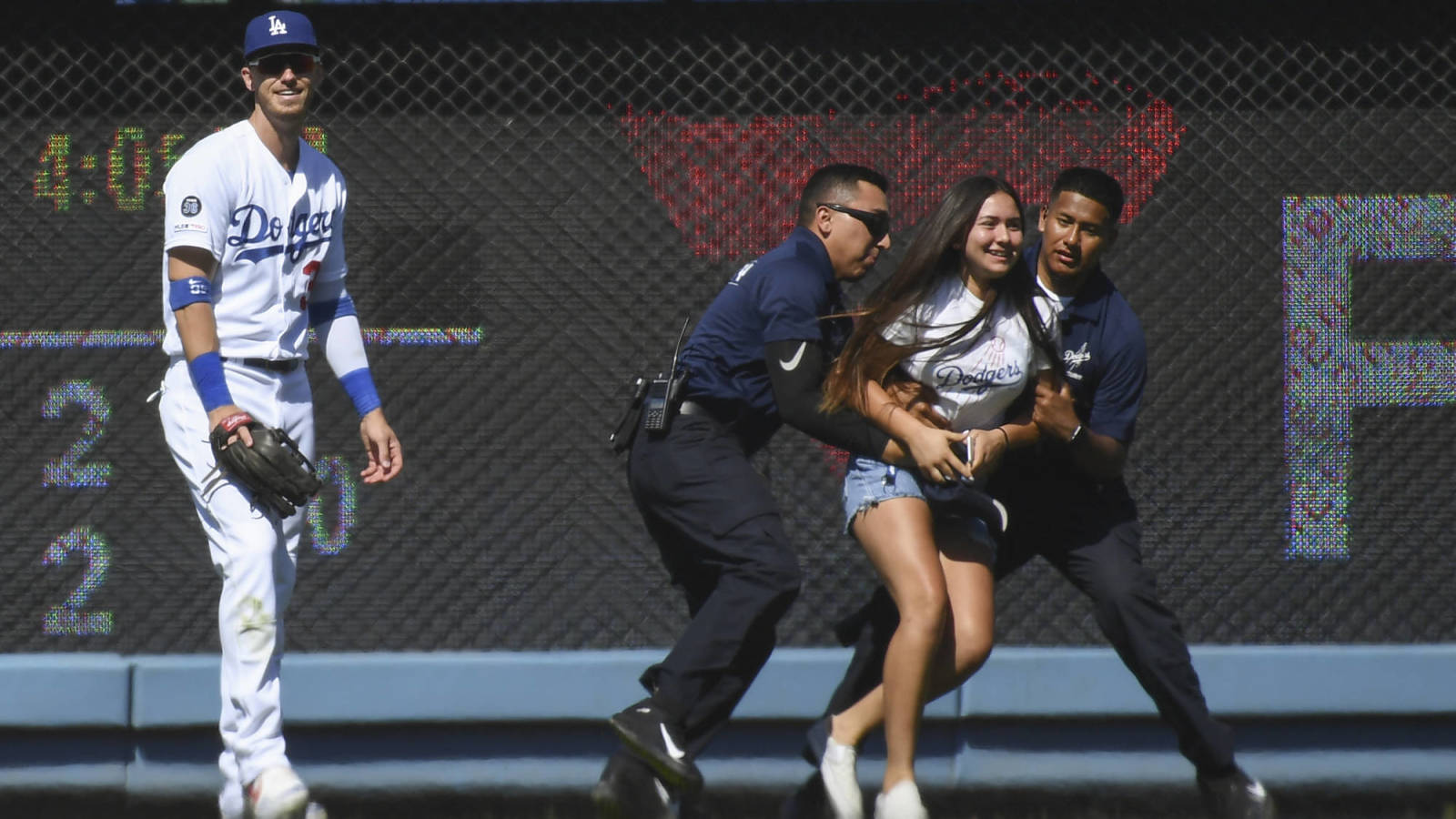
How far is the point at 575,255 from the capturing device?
5012 mm

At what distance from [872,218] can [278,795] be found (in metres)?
2.01

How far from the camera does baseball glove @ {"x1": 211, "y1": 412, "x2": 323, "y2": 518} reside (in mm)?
3676

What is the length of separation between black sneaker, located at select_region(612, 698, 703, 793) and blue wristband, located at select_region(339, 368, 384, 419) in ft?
3.23

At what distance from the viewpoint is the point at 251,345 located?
12.8 feet

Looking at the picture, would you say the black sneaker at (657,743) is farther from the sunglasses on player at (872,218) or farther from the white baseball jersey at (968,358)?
the sunglasses on player at (872,218)

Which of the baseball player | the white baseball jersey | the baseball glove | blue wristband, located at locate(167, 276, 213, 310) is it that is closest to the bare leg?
the white baseball jersey

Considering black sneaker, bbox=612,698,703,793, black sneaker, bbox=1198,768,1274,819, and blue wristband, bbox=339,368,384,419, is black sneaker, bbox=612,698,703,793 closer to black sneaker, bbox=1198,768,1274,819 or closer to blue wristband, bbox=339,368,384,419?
blue wristband, bbox=339,368,384,419

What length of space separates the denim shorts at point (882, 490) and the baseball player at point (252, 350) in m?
1.13

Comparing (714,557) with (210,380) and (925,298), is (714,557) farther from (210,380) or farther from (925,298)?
(210,380)

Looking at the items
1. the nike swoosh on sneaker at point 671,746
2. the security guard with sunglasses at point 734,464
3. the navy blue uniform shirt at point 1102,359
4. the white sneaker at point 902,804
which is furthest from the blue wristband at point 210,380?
the navy blue uniform shirt at point 1102,359

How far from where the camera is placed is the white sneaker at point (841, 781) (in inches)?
161

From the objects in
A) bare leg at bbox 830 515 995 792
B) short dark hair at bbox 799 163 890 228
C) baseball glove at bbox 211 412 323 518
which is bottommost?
bare leg at bbox 830 515 995 792

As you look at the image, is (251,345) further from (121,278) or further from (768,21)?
(768,21)

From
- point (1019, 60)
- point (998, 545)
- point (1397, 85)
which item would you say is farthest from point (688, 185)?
point (1397, 85)
